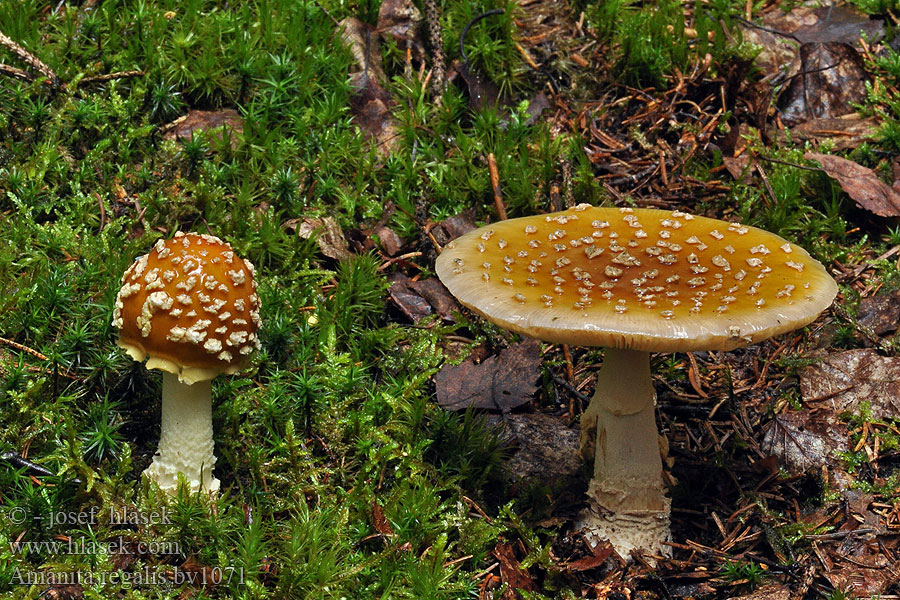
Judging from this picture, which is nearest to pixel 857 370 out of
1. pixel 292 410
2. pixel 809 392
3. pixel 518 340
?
pixel 809 392

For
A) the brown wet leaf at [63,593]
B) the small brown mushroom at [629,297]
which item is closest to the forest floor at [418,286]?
the brown wet leaf at [63,593]

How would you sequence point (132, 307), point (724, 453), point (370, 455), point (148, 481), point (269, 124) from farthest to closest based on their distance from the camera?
point (269, 124)
point (724, 453)
point (370, 455)
point (148, 481)
point (132, 307)

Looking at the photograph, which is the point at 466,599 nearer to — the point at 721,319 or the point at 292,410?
the point at 292,410

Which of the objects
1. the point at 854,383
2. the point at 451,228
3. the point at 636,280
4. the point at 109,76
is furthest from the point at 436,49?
the point at 854,383

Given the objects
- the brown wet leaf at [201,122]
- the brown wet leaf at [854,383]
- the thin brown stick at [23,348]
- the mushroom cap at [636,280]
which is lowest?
the brown wet leaf at [854,383]

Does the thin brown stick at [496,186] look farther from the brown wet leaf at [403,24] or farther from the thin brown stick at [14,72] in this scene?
the thin brown stick at [14,72]
